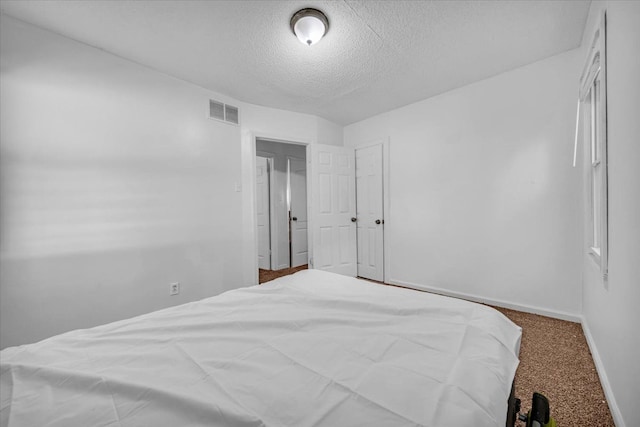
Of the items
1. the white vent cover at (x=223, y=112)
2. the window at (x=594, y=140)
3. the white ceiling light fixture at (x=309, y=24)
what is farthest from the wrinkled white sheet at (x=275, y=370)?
the white vent cover at (x=223, y=112)

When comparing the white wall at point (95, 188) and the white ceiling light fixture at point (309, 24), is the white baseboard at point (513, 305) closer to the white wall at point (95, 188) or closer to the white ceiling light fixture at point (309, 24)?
the white wall at point (95, 188)

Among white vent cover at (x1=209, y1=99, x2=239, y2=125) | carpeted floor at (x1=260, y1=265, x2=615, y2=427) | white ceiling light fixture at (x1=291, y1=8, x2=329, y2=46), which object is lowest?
carpeted floor at (x1=260, y1=265, x2=615, y2=427)

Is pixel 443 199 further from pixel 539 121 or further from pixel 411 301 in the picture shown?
pixel 411 301

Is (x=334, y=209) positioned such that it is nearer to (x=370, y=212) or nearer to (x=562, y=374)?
(x=370, y=212)

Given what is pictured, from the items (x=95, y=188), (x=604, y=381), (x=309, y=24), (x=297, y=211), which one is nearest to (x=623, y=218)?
(x=604, y=381)

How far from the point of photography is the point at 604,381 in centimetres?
158

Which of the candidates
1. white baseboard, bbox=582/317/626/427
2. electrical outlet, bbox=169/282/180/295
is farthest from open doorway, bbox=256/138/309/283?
white baseboard, bbox=582/317/626/427

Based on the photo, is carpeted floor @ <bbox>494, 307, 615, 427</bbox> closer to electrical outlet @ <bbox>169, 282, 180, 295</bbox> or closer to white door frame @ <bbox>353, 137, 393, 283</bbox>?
white door frame @ <bbox>353, 137, 393, 283</bbox>

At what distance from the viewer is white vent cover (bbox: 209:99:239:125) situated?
3162 mm

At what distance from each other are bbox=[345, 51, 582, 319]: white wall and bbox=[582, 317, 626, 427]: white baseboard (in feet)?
1.58

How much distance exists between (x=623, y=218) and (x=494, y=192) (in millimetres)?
1702

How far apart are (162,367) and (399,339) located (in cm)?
77

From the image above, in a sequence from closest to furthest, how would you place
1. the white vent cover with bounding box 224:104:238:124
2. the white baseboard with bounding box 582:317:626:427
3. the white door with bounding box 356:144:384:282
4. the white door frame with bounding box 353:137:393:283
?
the white baseboard with bounding box 582:317:626:427, the white vent cover with bounding box 224:104:238:124, the white door frame with bounding box 353:137:393:283, the white door with bounding box 356:144:384:282

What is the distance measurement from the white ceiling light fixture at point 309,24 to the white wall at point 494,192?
1979mm
